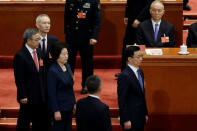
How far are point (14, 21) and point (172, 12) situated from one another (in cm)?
231

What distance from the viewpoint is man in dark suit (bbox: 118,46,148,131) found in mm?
4820

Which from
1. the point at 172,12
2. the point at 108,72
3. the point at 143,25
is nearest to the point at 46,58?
the point at 143,25

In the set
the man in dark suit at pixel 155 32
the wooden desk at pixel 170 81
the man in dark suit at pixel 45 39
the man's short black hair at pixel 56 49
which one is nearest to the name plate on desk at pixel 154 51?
the wooden desk at pixel 170 81

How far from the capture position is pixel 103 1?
7.47 meters

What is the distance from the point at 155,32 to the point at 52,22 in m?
1.88

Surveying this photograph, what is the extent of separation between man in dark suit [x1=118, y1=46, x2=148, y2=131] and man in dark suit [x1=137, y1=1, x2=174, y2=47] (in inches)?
51.4

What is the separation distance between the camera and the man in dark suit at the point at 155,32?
617cm

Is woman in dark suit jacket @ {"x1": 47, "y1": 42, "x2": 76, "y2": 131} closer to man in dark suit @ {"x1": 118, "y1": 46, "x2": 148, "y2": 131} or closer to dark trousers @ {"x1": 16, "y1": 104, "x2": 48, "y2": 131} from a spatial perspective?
dark trousers @ {"x1": 16, "y1": 104, "x2": 48, "y2": 131}

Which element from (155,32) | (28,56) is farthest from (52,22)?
(28,56)

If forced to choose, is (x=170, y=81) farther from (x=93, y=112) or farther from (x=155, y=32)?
(x=93, y=112)

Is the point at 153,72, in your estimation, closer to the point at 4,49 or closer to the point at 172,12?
the point at 172,12

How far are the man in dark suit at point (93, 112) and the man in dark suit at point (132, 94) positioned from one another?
1.98 feet

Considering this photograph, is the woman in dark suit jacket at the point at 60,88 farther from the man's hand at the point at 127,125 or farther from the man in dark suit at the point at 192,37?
the man in dark suit at the point at 192,37

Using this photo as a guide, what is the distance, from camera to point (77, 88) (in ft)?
21.8
